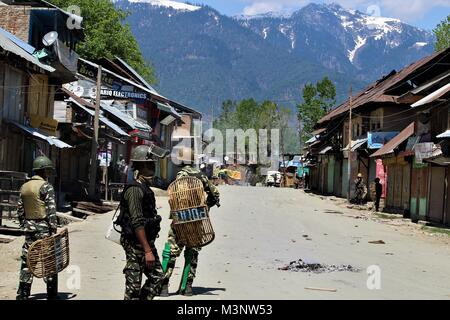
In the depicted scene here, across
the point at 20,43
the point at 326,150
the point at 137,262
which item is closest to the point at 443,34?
the point at 326,150

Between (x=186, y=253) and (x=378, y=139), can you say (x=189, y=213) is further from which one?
(x=378, y=139)

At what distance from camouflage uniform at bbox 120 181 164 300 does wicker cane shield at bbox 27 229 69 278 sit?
150 cm

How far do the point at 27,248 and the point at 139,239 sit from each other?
2.11 m

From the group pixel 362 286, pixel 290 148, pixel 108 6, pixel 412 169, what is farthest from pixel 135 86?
pixel 290 148

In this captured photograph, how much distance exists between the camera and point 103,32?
2162 inches

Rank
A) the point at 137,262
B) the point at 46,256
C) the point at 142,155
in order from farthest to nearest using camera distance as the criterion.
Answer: the point at 46,256
the point at 142,155
the point at 137,262

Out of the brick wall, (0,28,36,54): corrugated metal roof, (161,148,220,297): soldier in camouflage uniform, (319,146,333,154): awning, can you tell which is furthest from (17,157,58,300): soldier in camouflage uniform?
(319,146,333,154): awning

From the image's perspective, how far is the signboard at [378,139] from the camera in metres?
37.9

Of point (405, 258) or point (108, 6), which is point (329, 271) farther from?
point (108, 6)

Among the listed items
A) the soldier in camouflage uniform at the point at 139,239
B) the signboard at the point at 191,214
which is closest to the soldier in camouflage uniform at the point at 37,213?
the signboard at the point at 191,214

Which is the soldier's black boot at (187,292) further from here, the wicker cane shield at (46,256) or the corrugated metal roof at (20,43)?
the corrugated metal roof at (20,43)

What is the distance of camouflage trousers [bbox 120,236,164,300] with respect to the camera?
6.95 metres

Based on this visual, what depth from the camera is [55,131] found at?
27.8 m

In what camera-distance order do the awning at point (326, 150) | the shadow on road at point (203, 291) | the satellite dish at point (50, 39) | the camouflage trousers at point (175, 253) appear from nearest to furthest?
1. the camouflage trousers at point (175, 253)
2. the shadow on road at point (203, 291)
3. the satellite dish at point (50, 39)
4. the awning at point (326, 150)
